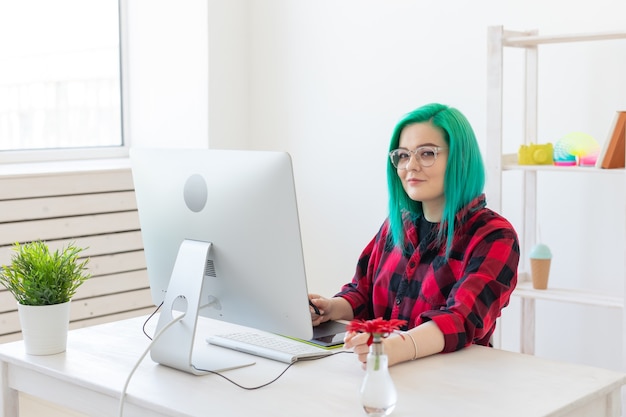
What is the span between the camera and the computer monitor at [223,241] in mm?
1851

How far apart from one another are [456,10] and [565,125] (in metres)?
0.69

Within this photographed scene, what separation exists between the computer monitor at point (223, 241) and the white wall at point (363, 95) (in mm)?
1823

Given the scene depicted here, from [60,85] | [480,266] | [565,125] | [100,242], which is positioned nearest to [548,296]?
[565,125]

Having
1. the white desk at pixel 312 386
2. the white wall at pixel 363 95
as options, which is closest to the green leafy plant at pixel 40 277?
the white desk at pixel 312 386

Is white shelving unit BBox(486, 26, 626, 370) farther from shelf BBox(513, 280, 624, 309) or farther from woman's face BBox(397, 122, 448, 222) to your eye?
woman's face BBox(397, 122, 448, 222)

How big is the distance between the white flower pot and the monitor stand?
25 cm

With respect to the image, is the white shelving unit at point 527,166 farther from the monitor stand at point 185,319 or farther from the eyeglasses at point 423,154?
the monitor stand at point 185,319

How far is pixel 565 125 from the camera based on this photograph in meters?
3.46

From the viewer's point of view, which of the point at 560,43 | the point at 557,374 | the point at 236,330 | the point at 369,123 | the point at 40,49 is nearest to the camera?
the point at 557,374

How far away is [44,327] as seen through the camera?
210 cm

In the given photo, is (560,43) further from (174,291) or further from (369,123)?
(174,291)

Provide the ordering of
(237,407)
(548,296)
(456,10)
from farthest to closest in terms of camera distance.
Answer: (456,10) < (548,296) < (237,407)

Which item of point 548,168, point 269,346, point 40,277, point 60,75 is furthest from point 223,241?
point 60,75

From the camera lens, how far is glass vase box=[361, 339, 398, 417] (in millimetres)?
1595
